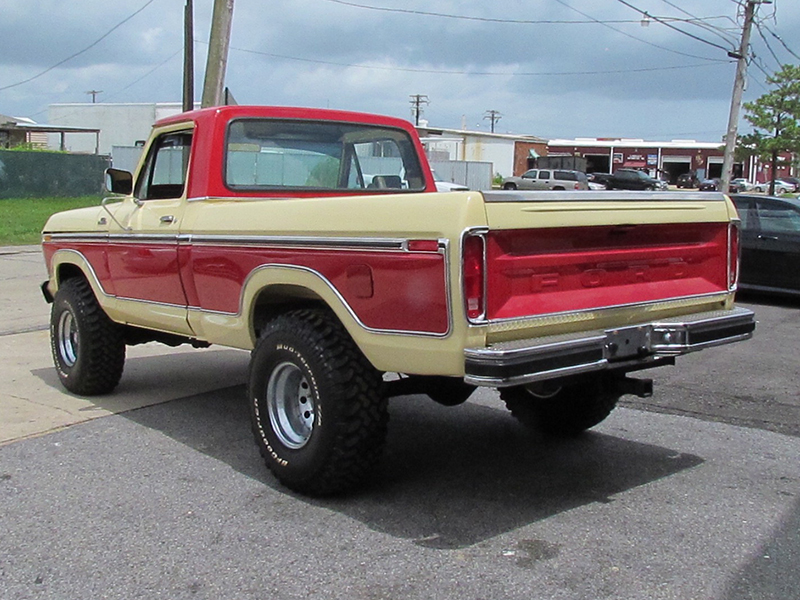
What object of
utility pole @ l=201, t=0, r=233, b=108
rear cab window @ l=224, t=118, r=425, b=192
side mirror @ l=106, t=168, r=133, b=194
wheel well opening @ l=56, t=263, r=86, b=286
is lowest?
wheel well opening @ l=56, t=263, r=86, b=286

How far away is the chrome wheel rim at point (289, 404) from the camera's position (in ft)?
15.6

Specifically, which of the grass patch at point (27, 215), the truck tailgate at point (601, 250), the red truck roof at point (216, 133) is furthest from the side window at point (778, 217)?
the grass patch at point (27, 215)

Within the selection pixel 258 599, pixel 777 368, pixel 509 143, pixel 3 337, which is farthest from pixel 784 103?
pixel 258 599

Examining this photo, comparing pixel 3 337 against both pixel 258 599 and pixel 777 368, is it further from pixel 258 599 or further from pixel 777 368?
pixel 777 368

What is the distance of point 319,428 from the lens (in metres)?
4.43

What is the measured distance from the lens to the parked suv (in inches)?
1646

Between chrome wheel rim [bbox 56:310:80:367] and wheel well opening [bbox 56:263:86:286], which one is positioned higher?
wheel well opening [bbox 56:263:86:286]

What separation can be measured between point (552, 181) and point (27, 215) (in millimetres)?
24630

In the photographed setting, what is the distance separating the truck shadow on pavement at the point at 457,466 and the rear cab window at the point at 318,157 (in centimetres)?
159

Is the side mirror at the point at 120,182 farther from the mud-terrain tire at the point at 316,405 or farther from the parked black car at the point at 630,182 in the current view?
the parked black car at the point at 630,182

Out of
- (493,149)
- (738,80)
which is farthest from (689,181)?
(738,80)

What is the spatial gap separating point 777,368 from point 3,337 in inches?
286

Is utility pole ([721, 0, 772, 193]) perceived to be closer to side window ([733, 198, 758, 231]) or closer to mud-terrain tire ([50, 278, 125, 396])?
side window ([733, 198, 758, 231])

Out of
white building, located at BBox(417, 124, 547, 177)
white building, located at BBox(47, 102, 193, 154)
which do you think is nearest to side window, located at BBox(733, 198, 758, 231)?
white building, located at BBox(47, 102, 193, 154)
